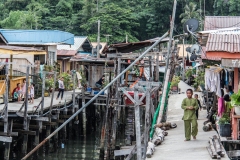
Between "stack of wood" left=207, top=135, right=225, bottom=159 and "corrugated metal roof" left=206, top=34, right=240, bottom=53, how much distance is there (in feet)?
6.78

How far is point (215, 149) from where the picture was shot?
10.7 metres

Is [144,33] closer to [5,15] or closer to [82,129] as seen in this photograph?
[5,15]

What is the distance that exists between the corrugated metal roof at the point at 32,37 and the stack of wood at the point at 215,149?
62.9 feet

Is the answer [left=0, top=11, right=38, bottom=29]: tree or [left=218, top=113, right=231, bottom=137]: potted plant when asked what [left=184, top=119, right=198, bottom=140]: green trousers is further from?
[left=0, top=11, right=38, bottom=29]: tree

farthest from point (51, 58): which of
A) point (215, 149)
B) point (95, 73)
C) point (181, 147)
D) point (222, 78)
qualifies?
point (215, 149)

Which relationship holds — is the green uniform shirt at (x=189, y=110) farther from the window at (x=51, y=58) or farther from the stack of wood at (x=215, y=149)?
the window at (x=51, y=58)

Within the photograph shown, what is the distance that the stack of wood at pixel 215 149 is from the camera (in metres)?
10.2

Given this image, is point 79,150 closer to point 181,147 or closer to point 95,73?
point 95,73

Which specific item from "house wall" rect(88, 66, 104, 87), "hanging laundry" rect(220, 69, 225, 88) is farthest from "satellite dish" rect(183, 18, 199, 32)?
"house wall" rect(88, 66, 104, 87)

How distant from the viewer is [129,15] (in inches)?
2140

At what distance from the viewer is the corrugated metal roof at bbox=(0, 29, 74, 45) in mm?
29359

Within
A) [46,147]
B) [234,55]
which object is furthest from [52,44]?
[234,55]

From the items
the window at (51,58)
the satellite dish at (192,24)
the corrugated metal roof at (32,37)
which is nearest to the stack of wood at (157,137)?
the satellite dish at (192,24)

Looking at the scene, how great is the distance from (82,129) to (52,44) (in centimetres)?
647
